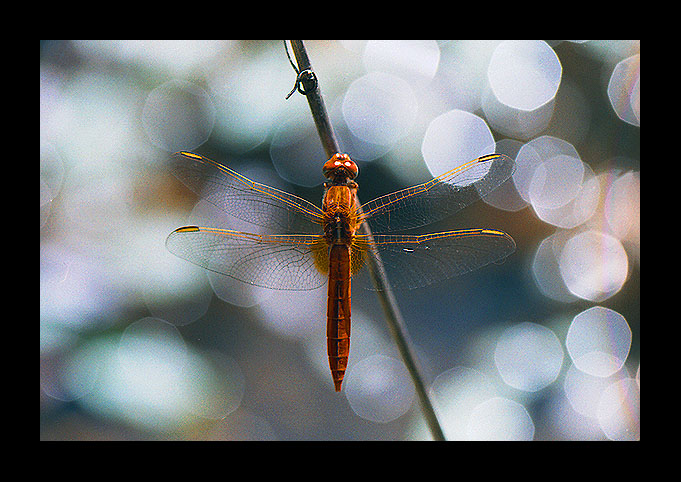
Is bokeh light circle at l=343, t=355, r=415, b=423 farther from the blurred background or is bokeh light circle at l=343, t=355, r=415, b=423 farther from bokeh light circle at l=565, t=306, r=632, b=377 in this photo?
bokeh light circle at l=565, t=306, r=632, b=377

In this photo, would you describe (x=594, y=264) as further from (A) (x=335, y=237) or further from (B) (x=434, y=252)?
(A) (x=335, y=237)

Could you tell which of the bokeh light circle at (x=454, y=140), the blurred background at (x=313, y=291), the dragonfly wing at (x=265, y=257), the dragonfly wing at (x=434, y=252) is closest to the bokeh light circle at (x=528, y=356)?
the blurred background at (x=313, y=291)

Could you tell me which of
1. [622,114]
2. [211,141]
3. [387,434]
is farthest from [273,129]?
[622,114]

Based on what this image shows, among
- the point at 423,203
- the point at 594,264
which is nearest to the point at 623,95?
the point at 594,264

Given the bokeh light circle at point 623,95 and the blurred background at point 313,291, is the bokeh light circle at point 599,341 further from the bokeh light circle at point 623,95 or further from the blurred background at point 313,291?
the bokeh light circle at point 623,95

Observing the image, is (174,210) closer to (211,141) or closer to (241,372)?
(211,141)

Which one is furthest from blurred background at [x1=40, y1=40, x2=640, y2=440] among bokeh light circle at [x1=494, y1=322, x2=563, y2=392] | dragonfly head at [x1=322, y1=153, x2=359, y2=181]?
dragonfly head at [x1=322, y1=153, x2=359, y2=181]
